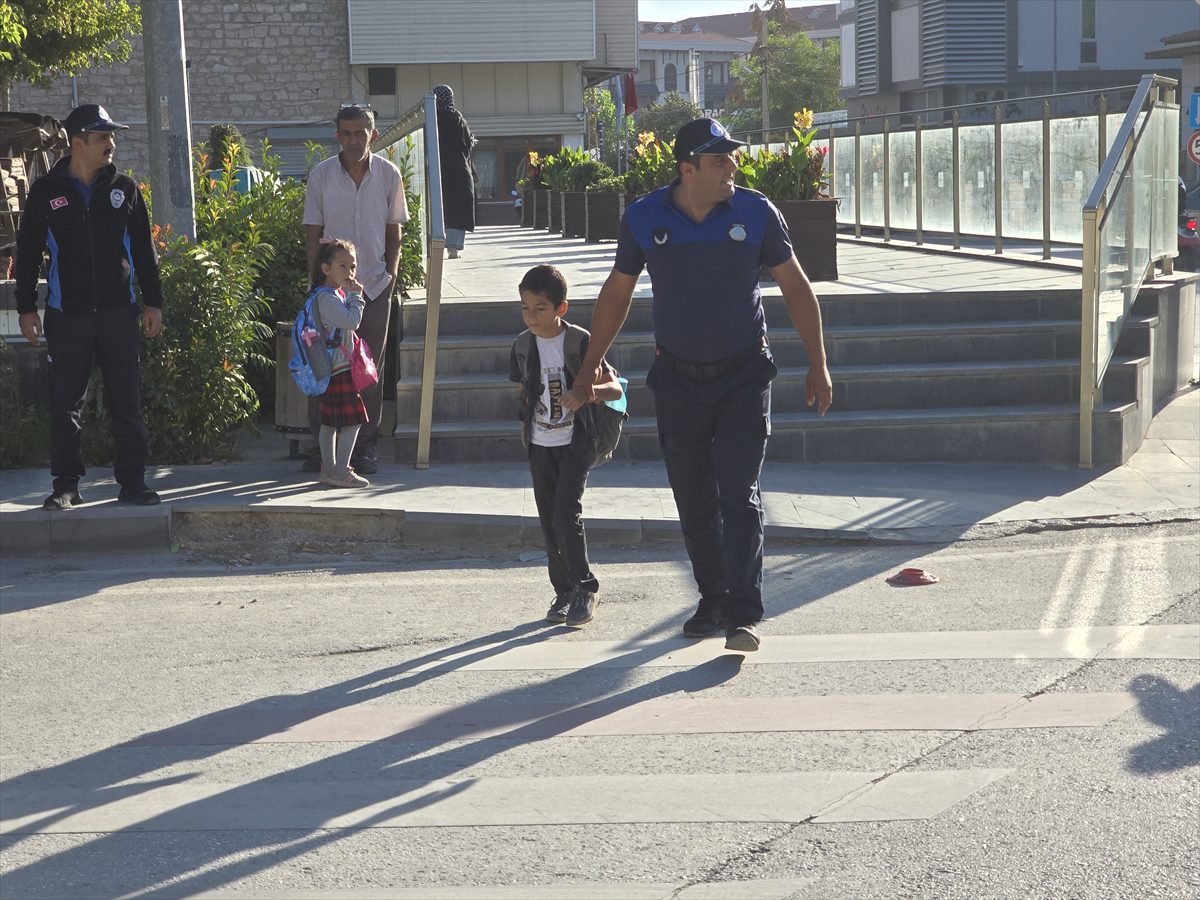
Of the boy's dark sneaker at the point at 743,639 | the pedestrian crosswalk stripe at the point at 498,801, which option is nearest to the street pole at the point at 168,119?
the boy's dark sneaker at the point at 743,639

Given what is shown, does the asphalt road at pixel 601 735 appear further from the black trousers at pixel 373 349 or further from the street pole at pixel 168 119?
the street pole at pixel 168 119

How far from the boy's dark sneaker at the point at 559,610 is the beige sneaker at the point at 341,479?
2471 millimetres

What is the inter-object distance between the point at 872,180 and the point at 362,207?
40.8ft

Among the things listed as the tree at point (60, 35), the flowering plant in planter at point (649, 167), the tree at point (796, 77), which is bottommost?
the flowering plant in planter at point (649, 167)

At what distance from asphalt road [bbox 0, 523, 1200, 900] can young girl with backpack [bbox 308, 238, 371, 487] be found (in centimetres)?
123

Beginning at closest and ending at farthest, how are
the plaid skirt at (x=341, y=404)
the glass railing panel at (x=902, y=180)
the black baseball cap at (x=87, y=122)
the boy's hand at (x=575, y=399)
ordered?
the boy's hand at (x=575, y=399) → the black baseball cap at (x=87, y=122) → the plaid skirt at (x=341, y=404) → the glass railing panel at (x=902, y=180)

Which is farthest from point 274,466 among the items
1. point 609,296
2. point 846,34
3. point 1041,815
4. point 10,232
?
point 846,34

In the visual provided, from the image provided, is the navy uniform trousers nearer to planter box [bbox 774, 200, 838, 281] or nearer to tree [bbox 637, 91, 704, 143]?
planter box [bbox 774, 200, 838, 281]

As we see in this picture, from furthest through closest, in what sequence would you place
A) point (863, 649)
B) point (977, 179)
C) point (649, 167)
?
point (649, 167) < point (977, 179) < point (863, 649)

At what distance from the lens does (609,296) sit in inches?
226

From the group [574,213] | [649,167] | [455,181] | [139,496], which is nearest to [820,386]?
[139,496]

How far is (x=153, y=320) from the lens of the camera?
771 cm

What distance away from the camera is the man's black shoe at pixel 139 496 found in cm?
779

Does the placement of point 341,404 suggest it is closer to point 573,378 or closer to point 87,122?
point 87,122
